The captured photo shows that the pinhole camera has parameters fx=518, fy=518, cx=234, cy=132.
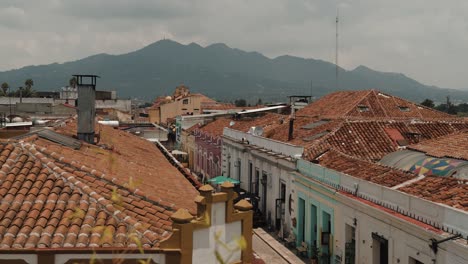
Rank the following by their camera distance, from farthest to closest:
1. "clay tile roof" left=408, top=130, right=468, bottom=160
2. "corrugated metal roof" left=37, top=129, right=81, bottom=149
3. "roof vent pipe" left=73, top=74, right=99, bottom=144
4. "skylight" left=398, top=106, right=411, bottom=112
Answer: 1. "skylight" left=398, top=106, right=411, bottom=112
2. "clay tile roof" left=408, top=130, right=468, bottom=160
3. "roof vent pipe" left=73, top=74, right=99, bottom=144
4. "corrugated metal roof" left=37, top=129, right=81, bottom=149

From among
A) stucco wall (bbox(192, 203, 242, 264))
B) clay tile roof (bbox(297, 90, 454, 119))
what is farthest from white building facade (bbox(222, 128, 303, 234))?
stucco wall (bbox(192, 203, 242, 264))

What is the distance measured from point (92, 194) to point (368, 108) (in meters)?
25.4

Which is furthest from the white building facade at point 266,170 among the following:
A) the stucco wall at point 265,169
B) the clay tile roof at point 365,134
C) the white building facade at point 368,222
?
the white building facade at point 368,222

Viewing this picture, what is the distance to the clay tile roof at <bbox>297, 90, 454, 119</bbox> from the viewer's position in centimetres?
3142

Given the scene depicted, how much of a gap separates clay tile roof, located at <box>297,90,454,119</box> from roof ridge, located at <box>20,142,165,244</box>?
2230 centimetres

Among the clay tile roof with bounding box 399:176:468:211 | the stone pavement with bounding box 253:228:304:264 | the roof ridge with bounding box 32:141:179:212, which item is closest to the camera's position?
the roof ridge with bounding box 32:141:179:212

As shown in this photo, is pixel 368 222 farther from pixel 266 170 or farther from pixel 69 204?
pixel 266 170

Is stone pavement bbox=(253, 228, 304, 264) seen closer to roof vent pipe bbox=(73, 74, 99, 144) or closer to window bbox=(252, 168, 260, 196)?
window bbox=(252, 168, 260, 196)

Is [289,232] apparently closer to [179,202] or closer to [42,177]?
[179,202]

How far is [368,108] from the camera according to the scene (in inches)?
1260

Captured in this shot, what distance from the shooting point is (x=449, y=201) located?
14336mm

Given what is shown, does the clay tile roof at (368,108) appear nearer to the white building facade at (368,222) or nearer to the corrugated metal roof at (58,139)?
the white building facade at (368,222)

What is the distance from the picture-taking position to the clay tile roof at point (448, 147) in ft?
65.5

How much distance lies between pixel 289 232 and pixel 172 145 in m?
32.9
